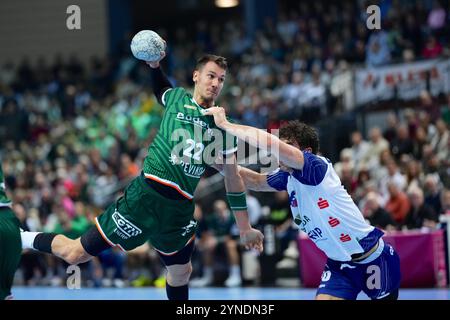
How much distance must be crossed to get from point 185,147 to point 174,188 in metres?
0.39

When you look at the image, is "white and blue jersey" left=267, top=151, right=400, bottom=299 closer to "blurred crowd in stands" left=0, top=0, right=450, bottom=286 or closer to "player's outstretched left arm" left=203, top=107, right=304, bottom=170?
"player's outstretched left arm" left=203, top=107, right=304, bottom=170

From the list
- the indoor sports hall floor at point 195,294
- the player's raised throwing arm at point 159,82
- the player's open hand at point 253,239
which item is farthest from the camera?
the indoor sports hall floor at point 195,294

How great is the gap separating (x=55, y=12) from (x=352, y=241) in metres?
25.5

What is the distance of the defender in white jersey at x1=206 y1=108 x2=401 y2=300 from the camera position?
6770 millimetres

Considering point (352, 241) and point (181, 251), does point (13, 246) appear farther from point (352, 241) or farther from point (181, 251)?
point (352, 241)

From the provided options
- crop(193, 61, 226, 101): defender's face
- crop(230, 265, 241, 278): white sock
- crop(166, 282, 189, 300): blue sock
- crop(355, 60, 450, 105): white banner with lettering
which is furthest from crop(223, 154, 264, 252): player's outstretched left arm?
crop(355, 60, 450, 105): white banner with lettering

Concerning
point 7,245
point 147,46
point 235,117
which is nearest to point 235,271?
point 235,117

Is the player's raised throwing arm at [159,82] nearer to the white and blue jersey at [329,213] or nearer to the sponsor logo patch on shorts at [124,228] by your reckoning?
the sponsor logo patch on shorts at [124,228]

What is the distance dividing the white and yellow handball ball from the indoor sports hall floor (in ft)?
17.9

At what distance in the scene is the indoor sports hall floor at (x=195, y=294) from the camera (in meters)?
12.8

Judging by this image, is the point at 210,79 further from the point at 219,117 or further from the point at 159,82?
the point at 219,117

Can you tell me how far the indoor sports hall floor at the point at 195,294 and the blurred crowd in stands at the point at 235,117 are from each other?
110cm

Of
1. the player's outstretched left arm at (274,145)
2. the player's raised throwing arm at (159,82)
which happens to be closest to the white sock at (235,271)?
the player's raised throwing arm at (159,82)

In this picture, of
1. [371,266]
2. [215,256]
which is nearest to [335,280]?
[371,266]
